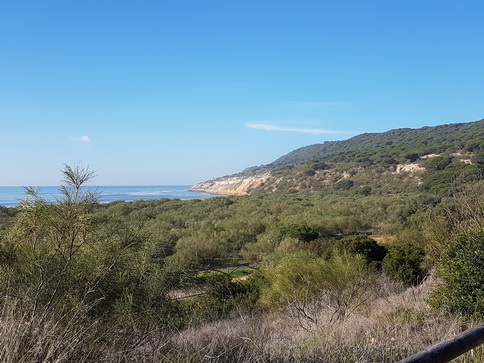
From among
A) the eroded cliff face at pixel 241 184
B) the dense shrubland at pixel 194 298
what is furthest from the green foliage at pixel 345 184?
the dense shrubland at pixel 194 298

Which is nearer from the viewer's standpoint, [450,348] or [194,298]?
[450,348]

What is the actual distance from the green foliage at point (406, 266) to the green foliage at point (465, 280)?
505 centimetres

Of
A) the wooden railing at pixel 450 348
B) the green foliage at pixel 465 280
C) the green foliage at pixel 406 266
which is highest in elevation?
the wooden railing at pixel 450 348

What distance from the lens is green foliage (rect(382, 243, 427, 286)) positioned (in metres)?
13.8

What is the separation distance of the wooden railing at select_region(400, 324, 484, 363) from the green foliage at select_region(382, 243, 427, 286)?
10711 mm

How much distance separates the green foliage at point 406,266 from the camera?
45.2 ft

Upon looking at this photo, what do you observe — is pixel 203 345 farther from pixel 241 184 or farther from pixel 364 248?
pixel 241 184

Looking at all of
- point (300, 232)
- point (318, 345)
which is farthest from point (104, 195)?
point (300, 232)

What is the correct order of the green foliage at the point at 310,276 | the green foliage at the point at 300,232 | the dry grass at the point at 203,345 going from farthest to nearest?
the green foliage at the point at 300,232 < the green foliage at the point at 310,276 < the dry grass at the point at 203,345

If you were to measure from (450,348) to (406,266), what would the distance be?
12.3 metres

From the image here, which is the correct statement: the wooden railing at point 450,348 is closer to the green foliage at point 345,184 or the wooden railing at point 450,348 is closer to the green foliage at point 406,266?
the green foliage at point 406,266

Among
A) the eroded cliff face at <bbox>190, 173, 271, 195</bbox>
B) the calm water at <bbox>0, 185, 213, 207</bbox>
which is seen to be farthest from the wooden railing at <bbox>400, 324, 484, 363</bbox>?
the eroded cliff face at <bbox>190, 173, 271, 195</bbox>

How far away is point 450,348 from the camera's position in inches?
116

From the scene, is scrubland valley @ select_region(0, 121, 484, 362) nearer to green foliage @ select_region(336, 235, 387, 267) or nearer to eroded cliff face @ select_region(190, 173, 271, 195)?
green foliage @ select_region(336, 235, 387, 267)
